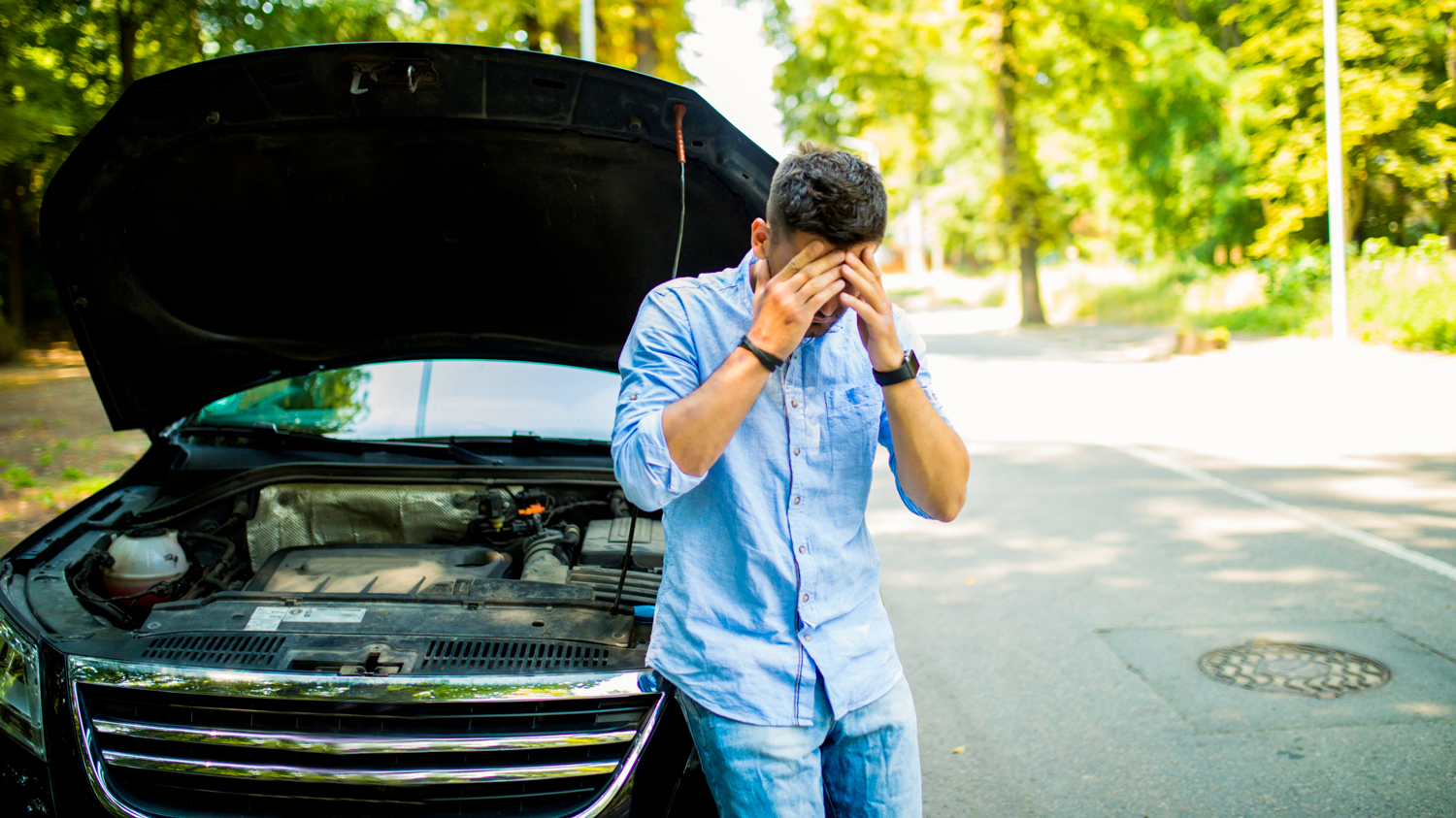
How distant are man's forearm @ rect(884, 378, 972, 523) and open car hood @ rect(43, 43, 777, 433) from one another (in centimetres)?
123

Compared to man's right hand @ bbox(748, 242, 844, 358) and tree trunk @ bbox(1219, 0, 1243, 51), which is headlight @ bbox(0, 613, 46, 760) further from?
tree trunk @ bbox(1219, 0, 1243, 51)

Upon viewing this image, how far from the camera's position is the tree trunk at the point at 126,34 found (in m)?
9.27

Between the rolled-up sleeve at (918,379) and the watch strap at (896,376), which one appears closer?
the watch strap at (896,376)

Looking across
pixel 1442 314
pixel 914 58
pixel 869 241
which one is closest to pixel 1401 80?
pixel 1442 314

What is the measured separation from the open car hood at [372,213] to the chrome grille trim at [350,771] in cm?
158

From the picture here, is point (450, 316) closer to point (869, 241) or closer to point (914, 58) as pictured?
point (869, 241)

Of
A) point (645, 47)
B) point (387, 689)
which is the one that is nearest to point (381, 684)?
point (387, 689)

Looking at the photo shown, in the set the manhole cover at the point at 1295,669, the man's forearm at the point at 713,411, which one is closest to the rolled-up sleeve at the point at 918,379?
the man's forearm at the point at 713,411

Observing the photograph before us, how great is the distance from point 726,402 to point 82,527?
2.47m

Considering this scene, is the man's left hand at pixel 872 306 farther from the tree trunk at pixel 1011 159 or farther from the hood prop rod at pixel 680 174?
the tree trunk at pixel 1011 159

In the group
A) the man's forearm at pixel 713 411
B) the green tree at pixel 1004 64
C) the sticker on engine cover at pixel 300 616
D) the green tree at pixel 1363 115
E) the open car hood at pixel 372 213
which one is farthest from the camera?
the green tree at pixel 1004 64

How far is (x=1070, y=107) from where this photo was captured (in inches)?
1056

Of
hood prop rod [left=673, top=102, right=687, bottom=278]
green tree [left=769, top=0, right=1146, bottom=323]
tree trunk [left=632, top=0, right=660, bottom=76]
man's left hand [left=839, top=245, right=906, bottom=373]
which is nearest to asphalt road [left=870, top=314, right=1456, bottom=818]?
man's left hand [left=839, top=245, right=906, bottom=373]

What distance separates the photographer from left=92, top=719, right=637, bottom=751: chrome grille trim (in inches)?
83.1
